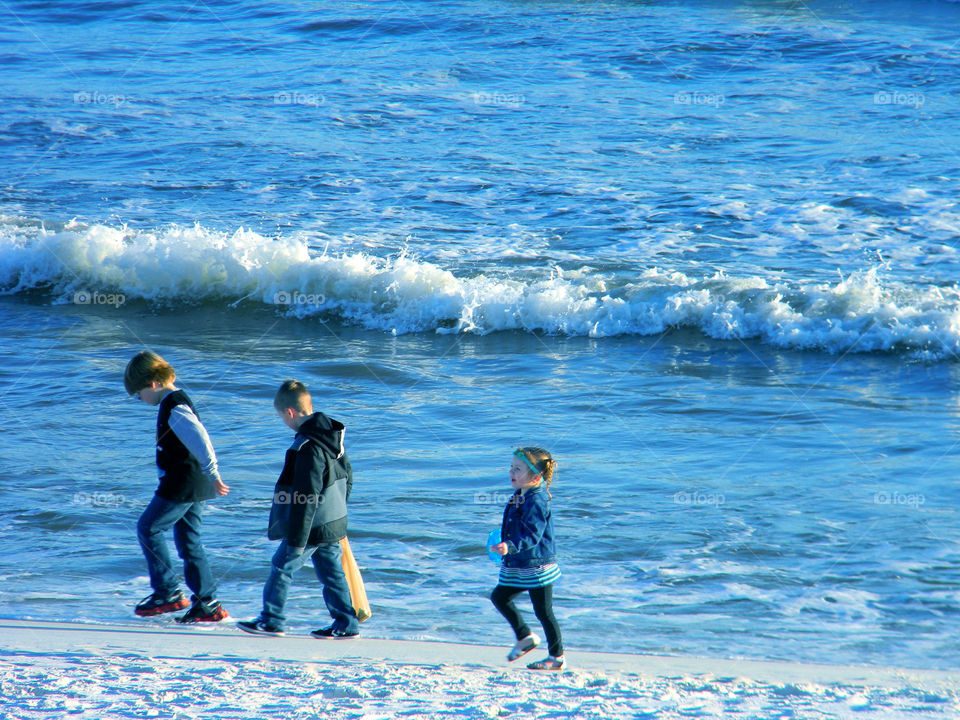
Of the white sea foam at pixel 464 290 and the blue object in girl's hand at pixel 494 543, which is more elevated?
the white sea foam at pixel 464 290

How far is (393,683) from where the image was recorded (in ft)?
12.5

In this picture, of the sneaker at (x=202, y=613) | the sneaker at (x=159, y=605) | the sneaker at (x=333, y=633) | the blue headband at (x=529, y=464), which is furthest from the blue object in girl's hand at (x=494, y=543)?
the sneaker at (x=159, y=605)

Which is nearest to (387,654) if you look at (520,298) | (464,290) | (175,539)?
(175,539)

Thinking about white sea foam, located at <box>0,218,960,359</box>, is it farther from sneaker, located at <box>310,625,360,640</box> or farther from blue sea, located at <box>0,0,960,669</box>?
sneaker, located at <box>310,625,360,640</box>

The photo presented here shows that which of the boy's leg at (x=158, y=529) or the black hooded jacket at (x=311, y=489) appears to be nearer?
the black hooded jacket at (x=311, y=489)

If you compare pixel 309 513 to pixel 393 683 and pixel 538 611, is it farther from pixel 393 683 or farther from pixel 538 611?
pixel 538 611

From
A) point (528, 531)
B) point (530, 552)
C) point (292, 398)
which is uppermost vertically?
point (292, 398)

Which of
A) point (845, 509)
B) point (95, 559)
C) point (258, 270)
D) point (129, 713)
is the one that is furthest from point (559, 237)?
point (129, 713)

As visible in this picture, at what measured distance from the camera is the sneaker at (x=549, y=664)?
163 inches

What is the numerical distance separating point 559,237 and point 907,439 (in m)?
7.10

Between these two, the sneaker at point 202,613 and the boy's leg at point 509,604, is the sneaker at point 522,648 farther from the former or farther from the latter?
the sneaker at point 202,613

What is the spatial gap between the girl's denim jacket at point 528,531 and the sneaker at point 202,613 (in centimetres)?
152

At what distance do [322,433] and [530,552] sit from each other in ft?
3.53

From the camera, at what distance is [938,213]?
13.7m
